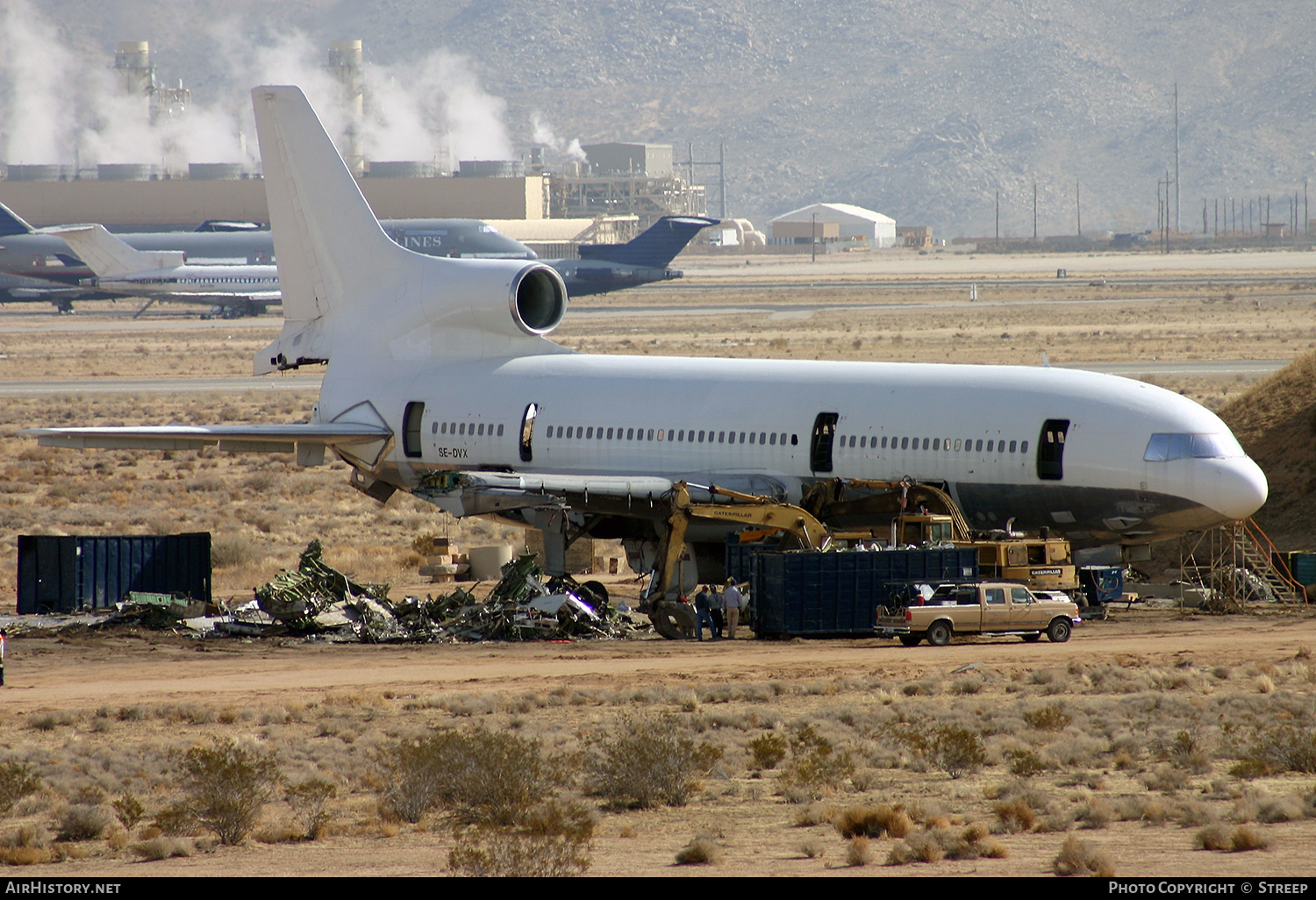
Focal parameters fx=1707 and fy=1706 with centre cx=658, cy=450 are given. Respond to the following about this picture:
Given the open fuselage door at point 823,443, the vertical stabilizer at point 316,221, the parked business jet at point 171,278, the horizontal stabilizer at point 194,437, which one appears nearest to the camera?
the open fuselage door at point 823,443

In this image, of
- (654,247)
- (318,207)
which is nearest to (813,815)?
(318,207)

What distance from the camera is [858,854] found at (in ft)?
52.4

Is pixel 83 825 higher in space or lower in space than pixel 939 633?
lower

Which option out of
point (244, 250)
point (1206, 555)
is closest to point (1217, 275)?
point (244, 250)

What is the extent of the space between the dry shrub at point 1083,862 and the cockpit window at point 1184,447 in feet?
58.2

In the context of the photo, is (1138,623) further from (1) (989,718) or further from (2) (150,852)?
(2) (150,852)

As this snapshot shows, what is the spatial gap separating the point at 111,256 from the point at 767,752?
12273cm

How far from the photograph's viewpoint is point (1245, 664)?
2669cm

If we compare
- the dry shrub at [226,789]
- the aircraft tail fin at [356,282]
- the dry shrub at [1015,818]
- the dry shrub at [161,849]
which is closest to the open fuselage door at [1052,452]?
the aircraft tail fin at [356,282]

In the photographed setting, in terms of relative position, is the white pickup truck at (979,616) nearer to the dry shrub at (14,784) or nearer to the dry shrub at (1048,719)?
the dry shrub at (1048,719)

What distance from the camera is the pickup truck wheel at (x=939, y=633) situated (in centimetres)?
3008

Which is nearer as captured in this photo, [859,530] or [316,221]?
[859,530]

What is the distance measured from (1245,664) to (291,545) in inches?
1083

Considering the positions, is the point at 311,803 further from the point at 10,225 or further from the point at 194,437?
the point at 10,225
